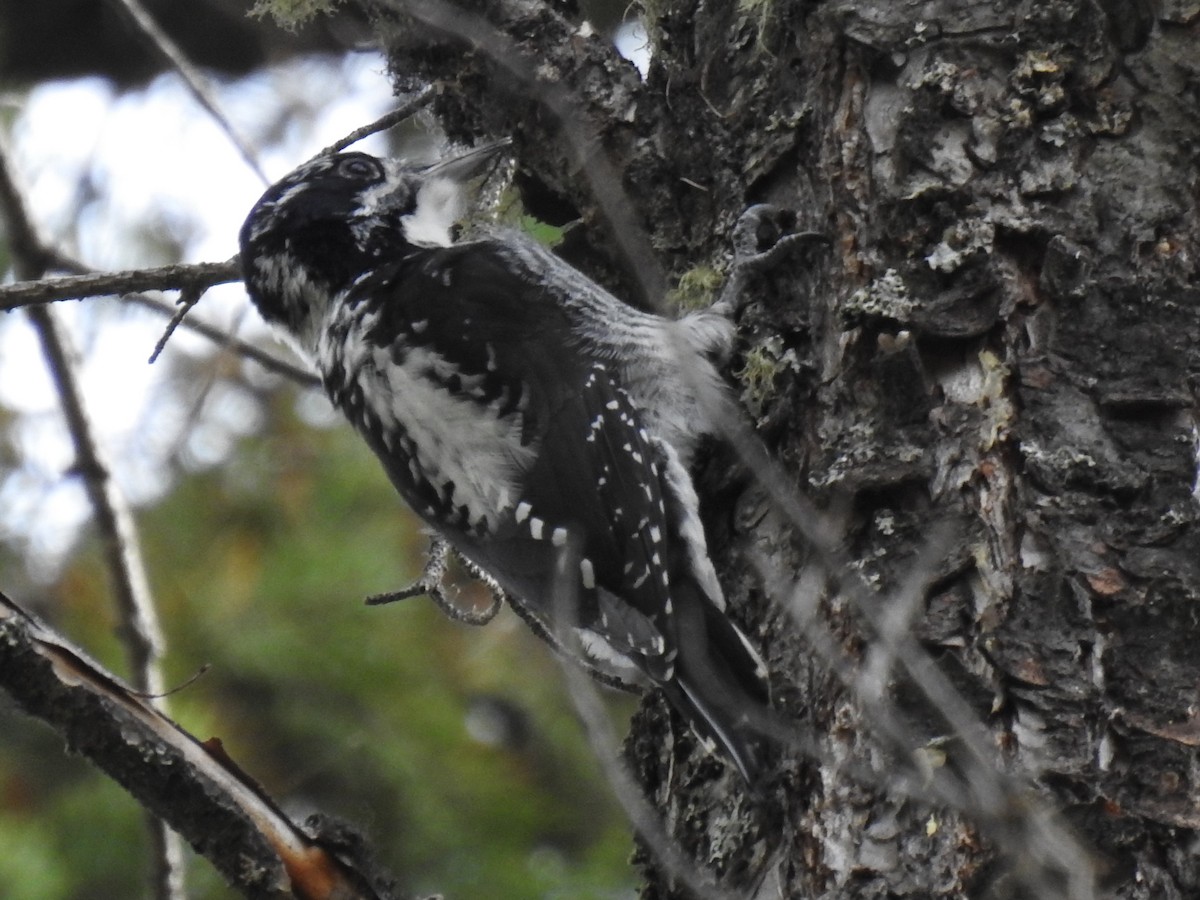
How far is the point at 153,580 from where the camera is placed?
4543 millimetres

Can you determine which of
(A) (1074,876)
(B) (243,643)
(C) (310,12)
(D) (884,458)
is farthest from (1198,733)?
(B) (243,643)

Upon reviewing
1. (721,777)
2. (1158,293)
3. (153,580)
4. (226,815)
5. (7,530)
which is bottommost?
(721,777)

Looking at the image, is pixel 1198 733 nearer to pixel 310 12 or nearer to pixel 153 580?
Result: pixel 310 12

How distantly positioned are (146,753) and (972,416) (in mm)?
1203

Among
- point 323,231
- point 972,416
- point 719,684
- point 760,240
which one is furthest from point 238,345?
point 972,416

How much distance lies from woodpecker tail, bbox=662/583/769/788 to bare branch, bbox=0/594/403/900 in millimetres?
651

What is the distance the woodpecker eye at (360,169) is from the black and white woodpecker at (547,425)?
27 cm

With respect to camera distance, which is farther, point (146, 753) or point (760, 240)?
A: point (760, 240)

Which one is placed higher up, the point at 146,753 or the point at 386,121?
the point at 386,121

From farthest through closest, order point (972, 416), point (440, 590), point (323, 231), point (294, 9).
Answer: point (323, 231), point (294, 9), point (440, 590), point (972, 416)

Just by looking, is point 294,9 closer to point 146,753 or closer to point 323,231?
point 323,231

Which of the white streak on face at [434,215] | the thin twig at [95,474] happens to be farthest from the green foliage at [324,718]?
the white streak on face at [434,215]

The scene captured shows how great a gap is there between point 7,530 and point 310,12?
8.21ft

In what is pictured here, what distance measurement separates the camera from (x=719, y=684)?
2238mm
